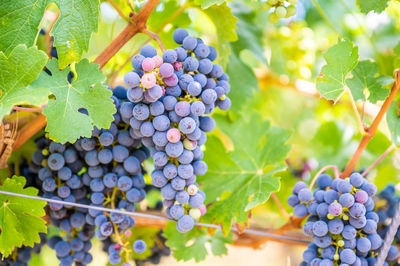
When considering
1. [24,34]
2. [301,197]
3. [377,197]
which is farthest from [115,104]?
[377,197]

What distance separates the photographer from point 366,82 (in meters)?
1.11

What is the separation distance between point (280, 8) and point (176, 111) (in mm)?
457

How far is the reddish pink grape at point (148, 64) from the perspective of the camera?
83 cm

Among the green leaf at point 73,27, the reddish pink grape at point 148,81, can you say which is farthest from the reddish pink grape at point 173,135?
the green leaf at point 73,27

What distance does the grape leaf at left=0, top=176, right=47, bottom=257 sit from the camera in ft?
3.06

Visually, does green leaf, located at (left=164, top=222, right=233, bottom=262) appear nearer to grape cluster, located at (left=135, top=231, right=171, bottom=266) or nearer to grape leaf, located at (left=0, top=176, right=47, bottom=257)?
grape cluster, located at (left=135, top=231, right=171, bottom=266)

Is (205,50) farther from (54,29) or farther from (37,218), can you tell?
(37,218)

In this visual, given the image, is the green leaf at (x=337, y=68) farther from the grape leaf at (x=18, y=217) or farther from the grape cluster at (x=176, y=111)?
the grape leaf at (x=18, y=217)

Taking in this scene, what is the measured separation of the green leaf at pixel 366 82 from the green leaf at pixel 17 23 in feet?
2.65

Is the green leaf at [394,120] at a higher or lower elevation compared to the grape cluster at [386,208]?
higher

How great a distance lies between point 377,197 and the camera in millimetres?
1278

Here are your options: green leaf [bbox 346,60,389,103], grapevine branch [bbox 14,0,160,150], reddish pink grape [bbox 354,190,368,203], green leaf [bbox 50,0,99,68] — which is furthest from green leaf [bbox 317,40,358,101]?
green leaf [bbox 50,0,99,68]

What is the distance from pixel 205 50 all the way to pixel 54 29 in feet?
1.10

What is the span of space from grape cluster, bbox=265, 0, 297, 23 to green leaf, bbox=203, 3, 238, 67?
0.11 m
